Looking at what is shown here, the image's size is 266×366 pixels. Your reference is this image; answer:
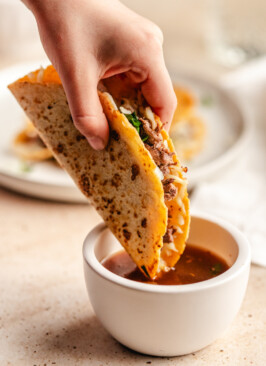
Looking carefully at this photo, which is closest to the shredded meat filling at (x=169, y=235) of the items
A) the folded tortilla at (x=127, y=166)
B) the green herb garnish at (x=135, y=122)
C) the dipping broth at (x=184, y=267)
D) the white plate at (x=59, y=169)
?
the folded tortilla at (x=127, y=166)

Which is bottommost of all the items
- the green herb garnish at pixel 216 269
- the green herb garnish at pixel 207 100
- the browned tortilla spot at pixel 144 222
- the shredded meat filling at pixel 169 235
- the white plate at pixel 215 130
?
the green herb garnish at pixel 207 100

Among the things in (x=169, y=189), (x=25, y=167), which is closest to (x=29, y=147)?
(x=25, y=167)

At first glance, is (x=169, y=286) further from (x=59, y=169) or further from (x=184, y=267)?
(x=59, y=169)

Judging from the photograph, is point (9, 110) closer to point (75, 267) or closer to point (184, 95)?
point (184, 95)

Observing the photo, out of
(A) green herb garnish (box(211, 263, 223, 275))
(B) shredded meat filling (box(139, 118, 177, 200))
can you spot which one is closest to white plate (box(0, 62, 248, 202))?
(A) green herb garnish (box(211, 263, 223, 275))

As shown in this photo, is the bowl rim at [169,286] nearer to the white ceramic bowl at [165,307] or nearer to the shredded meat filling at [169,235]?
the white ceramic bowl at [165,307]
